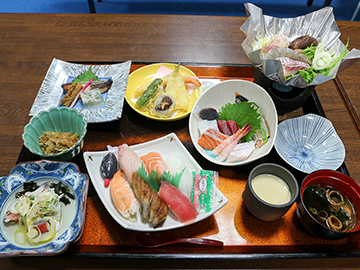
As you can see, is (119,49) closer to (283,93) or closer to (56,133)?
(56,133)

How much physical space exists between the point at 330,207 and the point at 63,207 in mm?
1229

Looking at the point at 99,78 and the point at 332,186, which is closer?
the point at 332,186

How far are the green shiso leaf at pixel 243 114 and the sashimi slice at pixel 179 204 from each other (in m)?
0.52

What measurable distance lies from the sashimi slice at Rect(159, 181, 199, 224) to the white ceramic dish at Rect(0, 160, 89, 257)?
355 millimetres

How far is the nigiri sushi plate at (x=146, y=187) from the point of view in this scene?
1134mm

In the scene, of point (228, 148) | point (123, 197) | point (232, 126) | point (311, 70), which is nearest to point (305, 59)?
point (311, 70)

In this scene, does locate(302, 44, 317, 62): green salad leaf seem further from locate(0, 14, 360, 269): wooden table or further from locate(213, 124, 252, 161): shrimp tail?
locate(213, 124, 252, 161): shrimp tail

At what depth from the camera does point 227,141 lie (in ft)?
4.58

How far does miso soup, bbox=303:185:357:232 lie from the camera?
115 centimetres

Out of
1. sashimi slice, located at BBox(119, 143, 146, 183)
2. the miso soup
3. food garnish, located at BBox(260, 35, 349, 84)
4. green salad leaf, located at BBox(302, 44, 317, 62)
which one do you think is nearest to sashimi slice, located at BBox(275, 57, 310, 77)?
food garnish, located at BBox(260, 35, 349, 84)

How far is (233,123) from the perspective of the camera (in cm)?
148

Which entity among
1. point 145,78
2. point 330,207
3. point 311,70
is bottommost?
point 330,207

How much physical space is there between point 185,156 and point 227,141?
0.24 metres

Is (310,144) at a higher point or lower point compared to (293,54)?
lower
